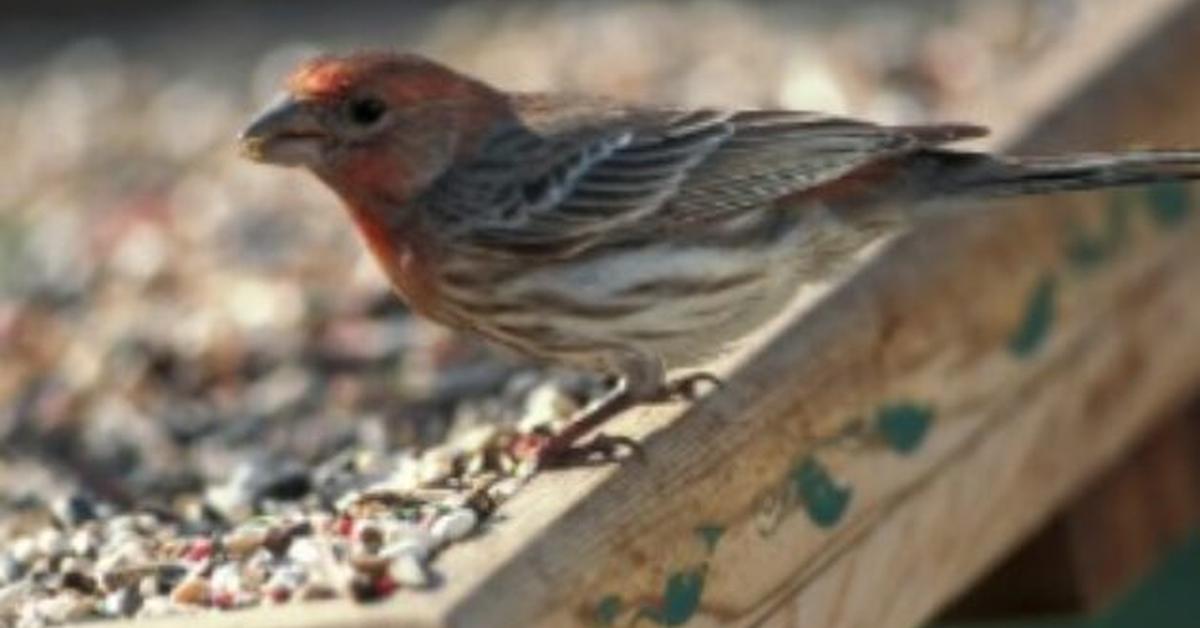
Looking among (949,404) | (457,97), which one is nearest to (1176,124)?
(949,404)

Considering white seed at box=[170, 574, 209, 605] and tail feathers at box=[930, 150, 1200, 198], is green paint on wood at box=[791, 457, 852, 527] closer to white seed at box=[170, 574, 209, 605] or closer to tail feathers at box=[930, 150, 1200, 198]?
tail feathers at box=[930, 150, 1200, 198]

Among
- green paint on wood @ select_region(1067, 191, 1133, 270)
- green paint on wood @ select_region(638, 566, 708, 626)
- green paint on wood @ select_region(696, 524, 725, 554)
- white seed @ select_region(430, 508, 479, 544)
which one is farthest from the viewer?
green paint on wood @ select_region(1067, 191, 1133, 270)

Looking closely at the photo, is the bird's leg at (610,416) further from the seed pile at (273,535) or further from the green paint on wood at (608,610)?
the green paint on wood at (608,610)

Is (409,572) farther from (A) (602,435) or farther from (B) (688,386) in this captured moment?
(B) (688,386)

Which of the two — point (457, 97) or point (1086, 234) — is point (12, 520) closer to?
point (457, 97)

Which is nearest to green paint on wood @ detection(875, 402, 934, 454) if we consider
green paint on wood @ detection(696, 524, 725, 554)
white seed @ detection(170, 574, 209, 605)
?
green paint on wood @ detection(696, 524, 725, 554)

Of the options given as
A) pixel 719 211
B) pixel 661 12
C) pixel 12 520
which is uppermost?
pixel 661 12
